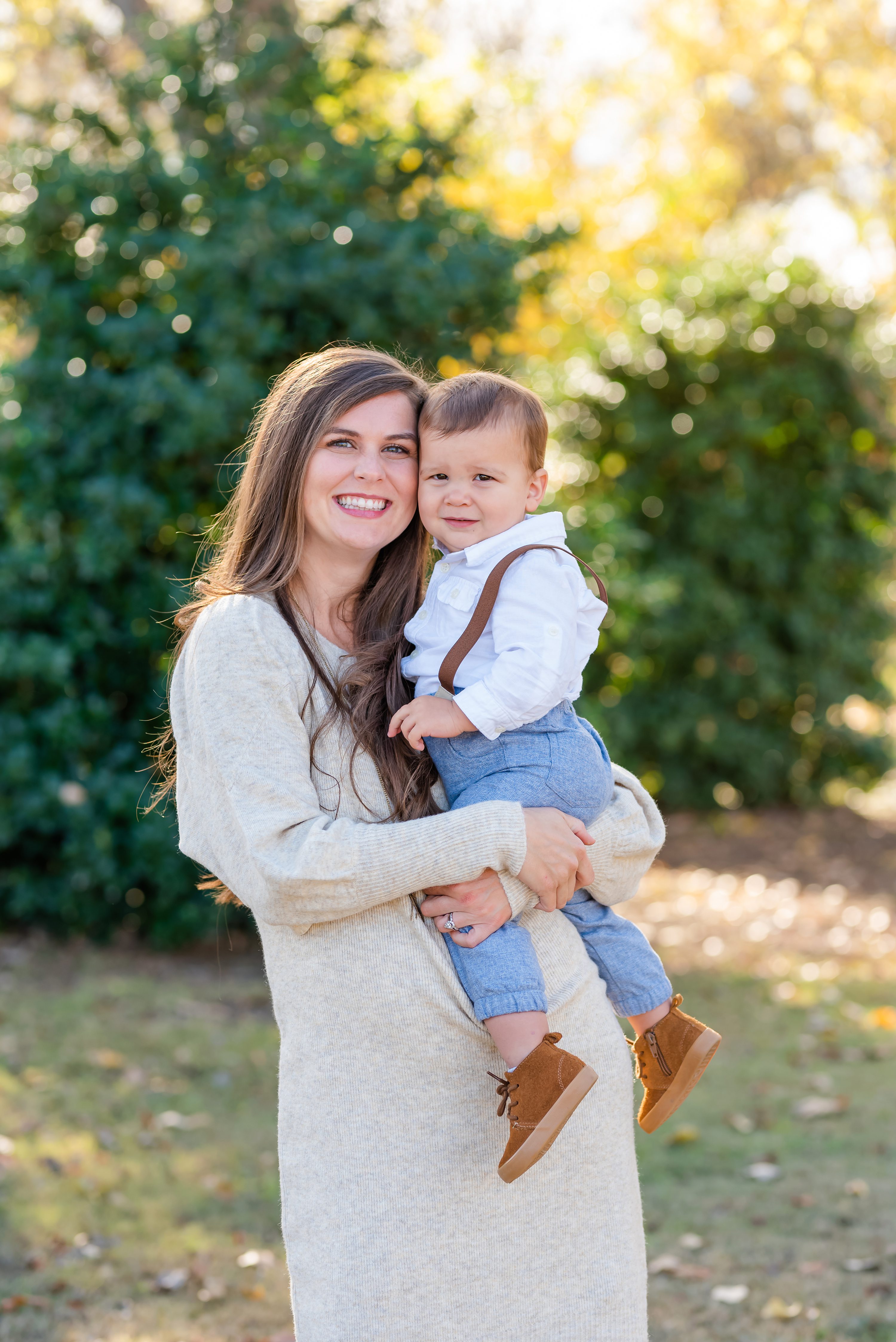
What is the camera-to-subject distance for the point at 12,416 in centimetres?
599

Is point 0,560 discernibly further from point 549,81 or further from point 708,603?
point 549,81

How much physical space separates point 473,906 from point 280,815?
1.12ft

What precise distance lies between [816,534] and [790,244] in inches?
84.6

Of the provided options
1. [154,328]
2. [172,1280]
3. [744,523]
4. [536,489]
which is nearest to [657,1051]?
[536,489]

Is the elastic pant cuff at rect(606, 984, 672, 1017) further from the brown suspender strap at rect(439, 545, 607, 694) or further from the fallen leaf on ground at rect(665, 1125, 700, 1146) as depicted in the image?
the fallen leaf on ground at rect(665, 1125, 700, 1146)

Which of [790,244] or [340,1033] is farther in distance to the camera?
[790,244]

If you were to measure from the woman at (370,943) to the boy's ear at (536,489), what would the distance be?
27cm

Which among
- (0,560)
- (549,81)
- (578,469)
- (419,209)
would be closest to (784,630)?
(578,469)

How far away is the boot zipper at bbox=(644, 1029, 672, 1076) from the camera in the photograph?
2.34 metres

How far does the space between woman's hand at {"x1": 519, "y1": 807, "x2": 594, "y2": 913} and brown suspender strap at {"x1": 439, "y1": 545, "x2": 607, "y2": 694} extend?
260 mm

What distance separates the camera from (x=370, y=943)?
79.0 inches

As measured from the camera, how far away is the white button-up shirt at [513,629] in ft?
6.91

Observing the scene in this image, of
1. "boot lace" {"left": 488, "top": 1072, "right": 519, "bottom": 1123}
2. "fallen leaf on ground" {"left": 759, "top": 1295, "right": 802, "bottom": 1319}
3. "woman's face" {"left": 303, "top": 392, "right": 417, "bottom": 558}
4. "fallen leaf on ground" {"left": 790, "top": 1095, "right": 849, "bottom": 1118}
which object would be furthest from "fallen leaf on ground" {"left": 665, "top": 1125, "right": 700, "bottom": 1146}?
"woman's face" {"left": 303, "top": 392, "right": 417, "bottom": 558}

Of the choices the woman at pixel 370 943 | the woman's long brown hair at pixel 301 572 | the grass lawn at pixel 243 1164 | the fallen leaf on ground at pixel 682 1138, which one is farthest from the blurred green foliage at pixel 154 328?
the woman at pixel 370 943
